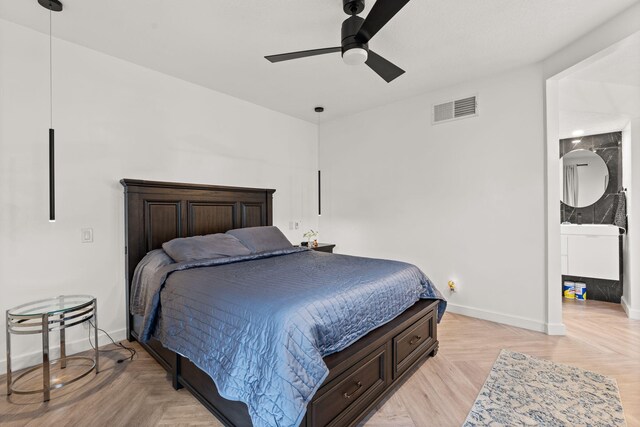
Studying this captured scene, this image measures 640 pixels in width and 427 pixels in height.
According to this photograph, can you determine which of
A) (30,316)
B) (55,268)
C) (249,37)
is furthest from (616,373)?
(55,268)

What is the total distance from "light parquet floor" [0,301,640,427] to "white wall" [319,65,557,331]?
50 cm

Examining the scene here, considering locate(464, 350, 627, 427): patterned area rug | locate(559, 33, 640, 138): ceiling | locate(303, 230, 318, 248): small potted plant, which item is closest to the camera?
locate(464, 350, 627, 427): patterned area rug

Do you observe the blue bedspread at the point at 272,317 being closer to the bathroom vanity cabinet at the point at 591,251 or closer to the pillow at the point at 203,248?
the pillow at the point at 203,248

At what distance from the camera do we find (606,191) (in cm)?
417

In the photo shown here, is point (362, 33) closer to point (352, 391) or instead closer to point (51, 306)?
point (352, 391)

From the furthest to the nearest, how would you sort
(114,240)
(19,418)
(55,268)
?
(114,240) → (55,268) → (19,418)

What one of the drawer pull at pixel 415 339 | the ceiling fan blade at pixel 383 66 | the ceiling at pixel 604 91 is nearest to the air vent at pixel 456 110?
the ceiling at pixel 604 91

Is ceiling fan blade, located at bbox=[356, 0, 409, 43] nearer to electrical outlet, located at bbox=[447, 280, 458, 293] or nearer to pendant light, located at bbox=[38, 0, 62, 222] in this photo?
pendant light, located at bbox=[38, 0, 62, 222]

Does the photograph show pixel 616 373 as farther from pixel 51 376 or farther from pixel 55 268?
pixel 55 268

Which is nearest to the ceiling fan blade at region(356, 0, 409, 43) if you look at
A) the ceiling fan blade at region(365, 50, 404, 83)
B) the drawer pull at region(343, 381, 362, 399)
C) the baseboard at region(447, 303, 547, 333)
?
the ceiling fan blade at region(365, 50, 404, 83)

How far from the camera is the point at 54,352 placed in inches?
98.9

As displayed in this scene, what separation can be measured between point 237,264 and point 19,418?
1.55m

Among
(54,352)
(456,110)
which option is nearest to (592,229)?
(456,110)

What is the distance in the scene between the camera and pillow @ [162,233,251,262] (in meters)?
2.66
